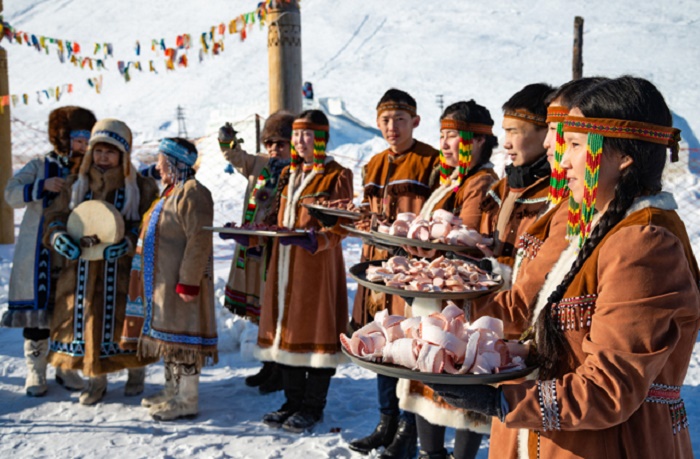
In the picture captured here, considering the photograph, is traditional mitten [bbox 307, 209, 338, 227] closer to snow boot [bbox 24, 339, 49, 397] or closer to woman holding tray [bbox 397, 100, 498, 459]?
woman holding tray [bbox 397, 100, 498, 459]

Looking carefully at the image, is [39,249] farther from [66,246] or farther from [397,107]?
[397,107]

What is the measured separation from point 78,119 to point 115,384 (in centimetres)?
200

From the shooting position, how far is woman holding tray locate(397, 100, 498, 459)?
3.36 meters

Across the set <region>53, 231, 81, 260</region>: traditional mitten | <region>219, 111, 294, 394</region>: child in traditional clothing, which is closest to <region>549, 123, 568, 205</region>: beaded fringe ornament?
<region>219, 111, 294, 394</region>: child in traditional clothing

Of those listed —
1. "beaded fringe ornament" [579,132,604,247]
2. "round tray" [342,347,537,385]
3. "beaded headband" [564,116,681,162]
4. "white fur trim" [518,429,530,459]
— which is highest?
"beaded headband" [564,116,681,162]

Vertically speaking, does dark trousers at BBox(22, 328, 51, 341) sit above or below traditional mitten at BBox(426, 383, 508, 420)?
below

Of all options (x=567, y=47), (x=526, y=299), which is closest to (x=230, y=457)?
(x=526, y=299)

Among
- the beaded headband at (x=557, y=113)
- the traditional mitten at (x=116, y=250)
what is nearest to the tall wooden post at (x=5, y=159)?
the traditional mitten at (x=116, y=250)

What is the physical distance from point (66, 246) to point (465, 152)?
2764mm

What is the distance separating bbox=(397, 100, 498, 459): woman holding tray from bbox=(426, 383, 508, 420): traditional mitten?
67.3 inches

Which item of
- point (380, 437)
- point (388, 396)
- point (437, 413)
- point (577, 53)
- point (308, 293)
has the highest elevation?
point (577, 53)

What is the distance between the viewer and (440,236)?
9.91ft

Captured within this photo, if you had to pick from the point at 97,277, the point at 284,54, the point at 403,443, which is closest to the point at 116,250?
the point at 97,277

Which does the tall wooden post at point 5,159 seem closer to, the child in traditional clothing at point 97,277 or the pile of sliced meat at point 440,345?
the child in traditional clothing at point 97,277
